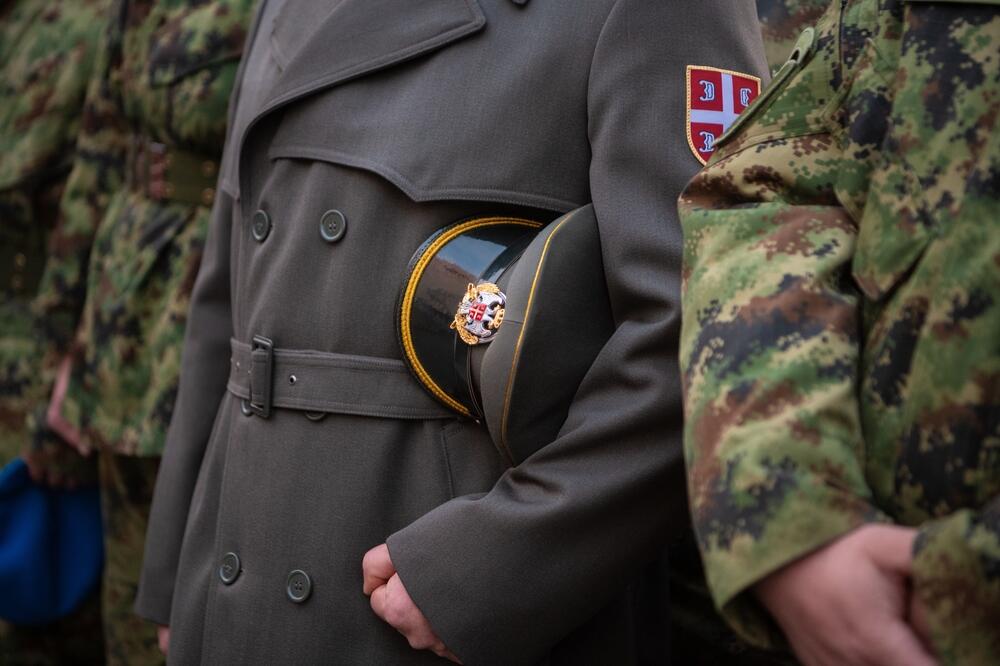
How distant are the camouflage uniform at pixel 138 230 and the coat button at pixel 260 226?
2.48ft

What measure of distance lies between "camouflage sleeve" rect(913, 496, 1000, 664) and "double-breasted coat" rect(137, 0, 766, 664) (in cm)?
47

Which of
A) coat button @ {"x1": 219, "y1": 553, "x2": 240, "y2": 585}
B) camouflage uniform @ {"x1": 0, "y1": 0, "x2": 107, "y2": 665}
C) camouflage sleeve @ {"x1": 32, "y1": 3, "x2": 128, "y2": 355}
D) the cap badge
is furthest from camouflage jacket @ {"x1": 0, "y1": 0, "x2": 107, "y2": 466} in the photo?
the cap badge

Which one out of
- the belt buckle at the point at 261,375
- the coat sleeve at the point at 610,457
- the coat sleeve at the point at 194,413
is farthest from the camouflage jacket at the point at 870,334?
the coat sleeve at the point at 194,413

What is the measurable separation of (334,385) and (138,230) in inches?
46.6

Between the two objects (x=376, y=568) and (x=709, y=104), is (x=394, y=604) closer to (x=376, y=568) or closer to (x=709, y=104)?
(x=376, y=568)

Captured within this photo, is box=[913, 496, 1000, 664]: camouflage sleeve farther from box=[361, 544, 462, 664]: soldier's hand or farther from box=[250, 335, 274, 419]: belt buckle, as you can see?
box=[250, 335, 274, 419]: belt buckle

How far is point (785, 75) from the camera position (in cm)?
105

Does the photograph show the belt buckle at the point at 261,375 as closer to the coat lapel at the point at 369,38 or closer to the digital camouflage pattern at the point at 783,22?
the coat lapel at the point at 369,38

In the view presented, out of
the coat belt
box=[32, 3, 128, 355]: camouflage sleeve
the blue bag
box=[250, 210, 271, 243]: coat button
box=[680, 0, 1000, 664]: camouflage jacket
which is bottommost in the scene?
the blue bag

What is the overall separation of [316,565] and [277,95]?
2.11 ft

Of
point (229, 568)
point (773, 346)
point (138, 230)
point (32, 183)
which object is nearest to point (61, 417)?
point (138, 230)

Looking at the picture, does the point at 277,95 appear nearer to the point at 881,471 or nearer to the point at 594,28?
the point at 594,28

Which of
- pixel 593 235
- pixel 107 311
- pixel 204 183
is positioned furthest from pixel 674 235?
pixel 107 311

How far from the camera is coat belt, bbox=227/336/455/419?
1.39 metres
